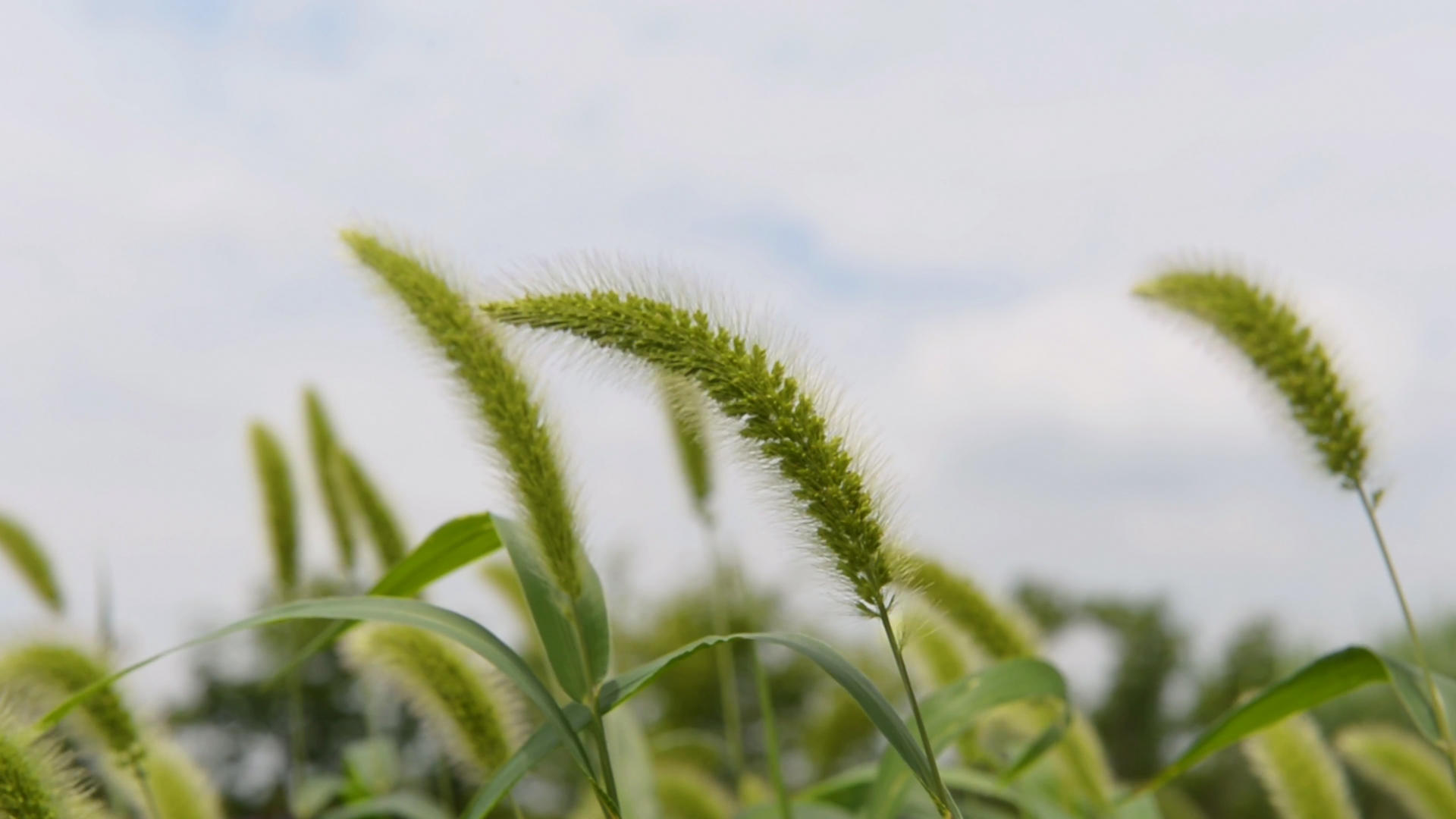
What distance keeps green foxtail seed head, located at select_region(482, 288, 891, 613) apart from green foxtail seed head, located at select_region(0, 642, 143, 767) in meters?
1.21

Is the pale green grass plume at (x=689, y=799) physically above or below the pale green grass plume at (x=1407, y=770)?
above

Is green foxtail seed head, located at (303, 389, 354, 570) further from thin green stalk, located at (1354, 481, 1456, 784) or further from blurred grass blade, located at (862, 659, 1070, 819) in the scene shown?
thin green stalk, located at (1354, 481, 1456, 784)

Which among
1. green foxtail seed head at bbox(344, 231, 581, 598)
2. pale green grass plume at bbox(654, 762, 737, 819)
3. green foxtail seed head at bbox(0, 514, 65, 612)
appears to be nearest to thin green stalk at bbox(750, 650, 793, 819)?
pale green grass plume at bbox(654, 762, 737, 819)

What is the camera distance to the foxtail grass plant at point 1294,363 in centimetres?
202

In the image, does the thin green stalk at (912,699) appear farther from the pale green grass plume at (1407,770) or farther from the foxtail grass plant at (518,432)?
the pale green grass plume at (1407,770)

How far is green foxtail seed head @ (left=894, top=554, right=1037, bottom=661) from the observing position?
2.41 metres

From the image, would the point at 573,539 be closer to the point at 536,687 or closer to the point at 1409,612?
the point at 536,687

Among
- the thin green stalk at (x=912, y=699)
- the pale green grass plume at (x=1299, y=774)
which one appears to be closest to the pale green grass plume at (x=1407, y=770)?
the pale green grass plume at (x=1299, y=774)

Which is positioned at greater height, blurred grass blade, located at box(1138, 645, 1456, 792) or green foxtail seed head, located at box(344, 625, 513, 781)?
green foxtail seed head, located at box(344, 625, 513, 781)

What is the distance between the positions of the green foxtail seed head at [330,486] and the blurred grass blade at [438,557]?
1246mm

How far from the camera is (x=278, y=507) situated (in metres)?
3.54

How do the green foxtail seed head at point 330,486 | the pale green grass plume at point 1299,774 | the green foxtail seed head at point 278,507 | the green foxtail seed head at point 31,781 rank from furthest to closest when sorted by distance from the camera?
the green foxtail seed head at point 278,507 < the green foxtail seed head at point 330,486 < the pale green grass plume at point 1299,774 < the green foxtail seed head at point 31,781

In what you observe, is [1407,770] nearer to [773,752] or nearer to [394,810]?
[773,752]

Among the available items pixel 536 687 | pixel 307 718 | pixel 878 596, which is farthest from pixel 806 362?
pixel 307 718
